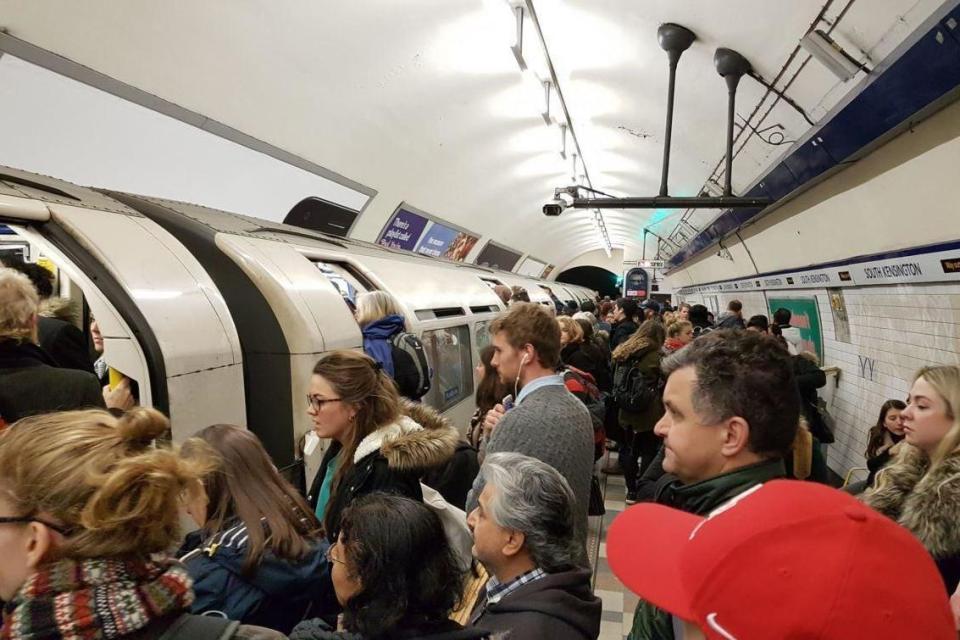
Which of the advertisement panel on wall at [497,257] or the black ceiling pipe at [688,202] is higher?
the advertisement panel on wall at [497,257]

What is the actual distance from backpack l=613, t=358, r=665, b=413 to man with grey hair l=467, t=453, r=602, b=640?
10.6ft

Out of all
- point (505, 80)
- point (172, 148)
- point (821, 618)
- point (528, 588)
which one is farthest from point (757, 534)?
point (505, 80)

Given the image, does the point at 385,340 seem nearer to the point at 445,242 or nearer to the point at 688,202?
the point at 688,202

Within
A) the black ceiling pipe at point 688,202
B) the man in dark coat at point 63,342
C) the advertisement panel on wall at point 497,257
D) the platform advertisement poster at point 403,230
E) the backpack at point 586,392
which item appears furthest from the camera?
the advertisement panel on wall at point 497,257

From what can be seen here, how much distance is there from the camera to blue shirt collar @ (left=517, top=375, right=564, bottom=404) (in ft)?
Answer: 7.41

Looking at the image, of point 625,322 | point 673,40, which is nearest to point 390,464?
point 673,40

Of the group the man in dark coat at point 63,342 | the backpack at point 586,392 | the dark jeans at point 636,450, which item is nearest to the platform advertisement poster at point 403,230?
the dark jeans at point 636,450

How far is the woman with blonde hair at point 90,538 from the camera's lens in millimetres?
917

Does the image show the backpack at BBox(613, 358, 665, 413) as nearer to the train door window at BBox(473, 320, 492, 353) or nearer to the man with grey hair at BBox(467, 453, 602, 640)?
the train door window at BBox(473, 320, 492, 353)

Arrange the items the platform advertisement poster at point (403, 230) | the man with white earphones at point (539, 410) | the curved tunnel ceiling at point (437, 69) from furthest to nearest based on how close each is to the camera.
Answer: the platform advertisement poster at point (403, 230) → the curved tunnel ceiling at point (437, 69) → the man with white earphones at point (539, 410)

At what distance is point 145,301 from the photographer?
2383 millimetres

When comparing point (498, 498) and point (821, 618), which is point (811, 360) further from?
point (821, 618)

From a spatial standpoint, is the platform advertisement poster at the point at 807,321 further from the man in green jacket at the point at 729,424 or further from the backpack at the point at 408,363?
the man in green jacket at the point at 729,424

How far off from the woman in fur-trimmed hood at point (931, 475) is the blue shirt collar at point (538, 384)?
1159 mm
